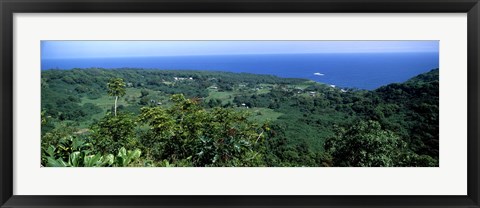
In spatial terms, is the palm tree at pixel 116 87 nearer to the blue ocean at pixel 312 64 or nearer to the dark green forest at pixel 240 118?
the dark green forest at pixel 240 118

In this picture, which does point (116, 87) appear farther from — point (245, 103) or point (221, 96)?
point (245, 103)

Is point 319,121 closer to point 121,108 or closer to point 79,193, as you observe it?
point 121,108

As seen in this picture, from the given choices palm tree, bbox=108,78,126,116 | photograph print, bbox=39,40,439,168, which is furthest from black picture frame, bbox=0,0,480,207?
palm tree, bbox=108,78,126,116
